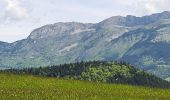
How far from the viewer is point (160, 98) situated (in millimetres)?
33938

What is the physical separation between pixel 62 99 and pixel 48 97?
118cm

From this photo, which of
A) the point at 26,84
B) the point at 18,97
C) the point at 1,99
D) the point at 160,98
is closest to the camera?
the point at 1,99

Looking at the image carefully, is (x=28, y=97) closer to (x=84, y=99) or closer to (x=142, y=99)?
(x=84, y=99)

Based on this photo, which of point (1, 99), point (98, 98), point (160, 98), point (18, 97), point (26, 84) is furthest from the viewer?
point (26, 84)

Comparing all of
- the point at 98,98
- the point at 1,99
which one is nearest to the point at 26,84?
the point at 98,98

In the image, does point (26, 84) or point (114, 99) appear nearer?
point (114, 99)

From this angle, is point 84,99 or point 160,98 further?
point 160,98

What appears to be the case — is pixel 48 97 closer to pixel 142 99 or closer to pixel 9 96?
pixel 9 96

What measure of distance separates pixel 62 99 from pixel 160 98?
9.88 metres

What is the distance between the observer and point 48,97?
28.3 meters

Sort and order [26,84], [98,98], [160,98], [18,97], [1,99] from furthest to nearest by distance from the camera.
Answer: [26,84] < [160,98] < [98,98] < [18,97] < [1,99]

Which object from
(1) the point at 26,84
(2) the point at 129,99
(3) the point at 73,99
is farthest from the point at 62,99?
(1) the point at 26,84

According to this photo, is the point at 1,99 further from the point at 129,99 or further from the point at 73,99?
the point at 129,99

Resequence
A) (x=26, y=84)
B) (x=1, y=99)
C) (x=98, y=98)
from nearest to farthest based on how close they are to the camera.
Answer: (x=1, y=99) < (x=98, y=98) < (x=26, y=84)
